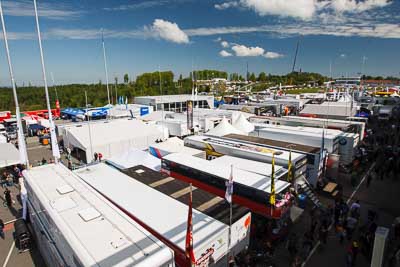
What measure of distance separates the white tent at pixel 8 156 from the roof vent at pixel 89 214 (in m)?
15.5

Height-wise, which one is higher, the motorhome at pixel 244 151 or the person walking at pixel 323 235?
the motorhome at pixel 244 151

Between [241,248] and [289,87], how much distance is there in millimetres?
135432

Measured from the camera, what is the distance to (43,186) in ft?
33.2

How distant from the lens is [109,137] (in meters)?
26.7

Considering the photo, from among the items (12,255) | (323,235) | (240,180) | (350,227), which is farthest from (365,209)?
(12,255)

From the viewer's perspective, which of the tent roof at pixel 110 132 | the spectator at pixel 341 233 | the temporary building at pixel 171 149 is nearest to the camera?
the spectator at pixel 341 233

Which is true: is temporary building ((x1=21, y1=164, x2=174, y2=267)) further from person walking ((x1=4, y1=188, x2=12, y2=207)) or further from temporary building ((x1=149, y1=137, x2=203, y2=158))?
temporary building ((x1=149, y1=137, x2=203, y2=158))

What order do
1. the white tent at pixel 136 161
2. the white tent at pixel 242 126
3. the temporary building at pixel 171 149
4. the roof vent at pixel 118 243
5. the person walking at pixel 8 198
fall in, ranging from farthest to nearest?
the white tent at pixel 242 126, the temporary building at pixel 171 149, the white tent at pixel 136 161, the person walking at pixel 8 198, the roof vent at pixel 118 243

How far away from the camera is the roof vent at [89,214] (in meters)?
7.82

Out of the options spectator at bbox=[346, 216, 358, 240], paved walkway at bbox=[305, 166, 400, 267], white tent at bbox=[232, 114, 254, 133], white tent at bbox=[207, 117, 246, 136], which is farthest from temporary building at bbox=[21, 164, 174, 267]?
white tent at bbox=[232, 114, 254, 133]

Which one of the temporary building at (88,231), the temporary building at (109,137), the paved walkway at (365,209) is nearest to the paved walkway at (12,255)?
the temporary building at (88,231)

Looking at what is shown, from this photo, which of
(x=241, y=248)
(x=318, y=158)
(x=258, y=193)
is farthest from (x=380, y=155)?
(x=241, y=248)

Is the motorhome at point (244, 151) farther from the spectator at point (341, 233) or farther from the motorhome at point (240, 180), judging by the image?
the spectator at point (341, 233)

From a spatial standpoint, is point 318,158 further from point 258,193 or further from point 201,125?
point 201,125
